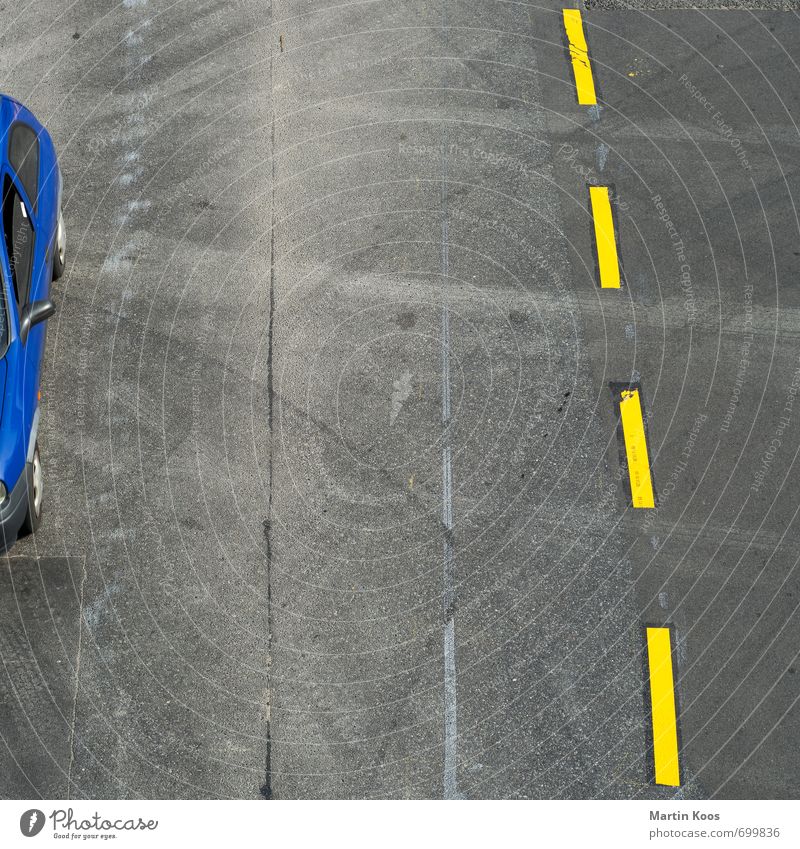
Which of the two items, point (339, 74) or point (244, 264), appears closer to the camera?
point (244, 264)

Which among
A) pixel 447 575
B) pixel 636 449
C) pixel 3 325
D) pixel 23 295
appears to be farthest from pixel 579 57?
pixel 3 325

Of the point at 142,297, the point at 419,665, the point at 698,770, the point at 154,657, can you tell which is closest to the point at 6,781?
the point at 154,657

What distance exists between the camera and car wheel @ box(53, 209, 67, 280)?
8.56 m

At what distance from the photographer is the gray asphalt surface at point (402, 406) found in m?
7.09

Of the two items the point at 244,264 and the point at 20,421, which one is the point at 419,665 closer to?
the point at 20,421

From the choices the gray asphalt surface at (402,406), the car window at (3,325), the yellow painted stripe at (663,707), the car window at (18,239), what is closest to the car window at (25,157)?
the car window at (18,239)

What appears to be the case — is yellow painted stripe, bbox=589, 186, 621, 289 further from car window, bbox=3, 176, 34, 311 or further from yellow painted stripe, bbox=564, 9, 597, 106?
car window, bbox=3, 176, 34, 311

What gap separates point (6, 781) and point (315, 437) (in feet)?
10.6

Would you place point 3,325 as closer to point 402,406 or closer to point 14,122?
point 14,122

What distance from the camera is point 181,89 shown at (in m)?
9.95

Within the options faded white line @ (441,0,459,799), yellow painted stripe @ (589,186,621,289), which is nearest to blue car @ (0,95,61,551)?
faded white line @ (441,0,459,799)

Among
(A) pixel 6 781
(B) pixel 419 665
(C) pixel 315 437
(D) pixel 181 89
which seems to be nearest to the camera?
(A) pixel 6 781

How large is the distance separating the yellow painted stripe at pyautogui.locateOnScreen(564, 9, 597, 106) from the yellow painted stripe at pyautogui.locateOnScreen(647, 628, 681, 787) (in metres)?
5.36

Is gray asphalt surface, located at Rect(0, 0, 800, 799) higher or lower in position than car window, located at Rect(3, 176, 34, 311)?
lower
